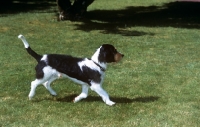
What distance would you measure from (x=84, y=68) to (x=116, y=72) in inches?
132

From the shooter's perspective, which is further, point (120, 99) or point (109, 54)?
point (120, 99)

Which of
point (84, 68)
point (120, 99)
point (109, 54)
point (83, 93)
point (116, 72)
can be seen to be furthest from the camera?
point (116, 72)

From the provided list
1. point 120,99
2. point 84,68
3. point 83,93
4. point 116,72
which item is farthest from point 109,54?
point 116,72

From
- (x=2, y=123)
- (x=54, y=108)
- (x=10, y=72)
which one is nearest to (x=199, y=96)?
(x=54, y=108)

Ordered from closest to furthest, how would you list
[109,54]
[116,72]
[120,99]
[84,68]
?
[109,54] < [84,68] < [120,99] < [116,72]

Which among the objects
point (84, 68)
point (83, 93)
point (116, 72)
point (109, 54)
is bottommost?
point (116, 72)

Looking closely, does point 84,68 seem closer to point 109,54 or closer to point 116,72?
point 109,54

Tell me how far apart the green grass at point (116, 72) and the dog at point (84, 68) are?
1.70 ft

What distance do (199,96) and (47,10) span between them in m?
19.0

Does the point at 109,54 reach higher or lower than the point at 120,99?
higher

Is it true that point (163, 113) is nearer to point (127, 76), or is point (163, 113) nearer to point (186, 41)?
point (127, 76)

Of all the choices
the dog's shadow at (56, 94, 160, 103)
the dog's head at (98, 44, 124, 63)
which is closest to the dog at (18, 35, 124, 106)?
the dog's head at (98, 44, 124, 63)

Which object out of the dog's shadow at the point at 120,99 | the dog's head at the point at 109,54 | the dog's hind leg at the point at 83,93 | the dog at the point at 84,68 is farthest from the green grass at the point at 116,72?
the dog's head at the point at 109,54

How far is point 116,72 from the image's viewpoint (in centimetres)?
1118
